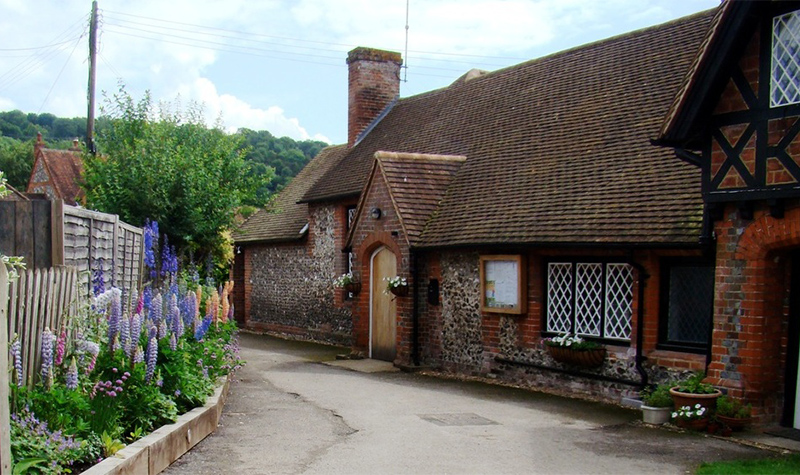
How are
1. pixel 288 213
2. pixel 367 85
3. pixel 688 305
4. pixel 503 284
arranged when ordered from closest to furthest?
pixel 688 305 → pixel 503 284 → pixel 367 85 → pixel 288 213

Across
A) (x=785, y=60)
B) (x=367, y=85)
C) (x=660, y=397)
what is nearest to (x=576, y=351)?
(x=660, y=397)

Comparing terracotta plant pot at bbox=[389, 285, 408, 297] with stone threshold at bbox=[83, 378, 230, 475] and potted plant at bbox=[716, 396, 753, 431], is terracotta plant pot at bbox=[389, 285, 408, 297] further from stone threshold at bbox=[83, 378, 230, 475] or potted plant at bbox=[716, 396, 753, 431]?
potted plant at bbox=[716, 396, 753, 431]

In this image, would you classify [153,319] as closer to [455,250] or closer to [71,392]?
[71,392]

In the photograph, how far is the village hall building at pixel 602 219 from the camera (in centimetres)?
992

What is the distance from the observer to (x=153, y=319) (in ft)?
30.3

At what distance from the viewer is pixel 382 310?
1812cm

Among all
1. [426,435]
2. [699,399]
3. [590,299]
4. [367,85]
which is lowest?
[426,435]

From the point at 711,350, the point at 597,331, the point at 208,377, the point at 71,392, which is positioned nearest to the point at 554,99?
the point at 597,331

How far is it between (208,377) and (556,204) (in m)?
6.85

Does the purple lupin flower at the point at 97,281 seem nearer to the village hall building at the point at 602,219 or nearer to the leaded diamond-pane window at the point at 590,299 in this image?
the village hall building at the point at 602,219

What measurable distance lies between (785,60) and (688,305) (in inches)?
152

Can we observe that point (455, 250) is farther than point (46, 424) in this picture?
Yes

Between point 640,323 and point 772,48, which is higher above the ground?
point 772,48

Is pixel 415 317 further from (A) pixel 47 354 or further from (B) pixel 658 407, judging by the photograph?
(A) pixel 47 354
